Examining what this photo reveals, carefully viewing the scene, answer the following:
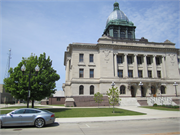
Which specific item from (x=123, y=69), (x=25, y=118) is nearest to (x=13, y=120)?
(x=25, y=118)

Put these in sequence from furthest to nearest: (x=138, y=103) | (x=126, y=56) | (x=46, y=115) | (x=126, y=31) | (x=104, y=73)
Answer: (x=126, y=31) → (x=126, y=56) → (x=104, y=73) → (x=138, y=103) → (x=46, y=115)

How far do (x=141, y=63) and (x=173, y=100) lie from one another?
1474 centimetres

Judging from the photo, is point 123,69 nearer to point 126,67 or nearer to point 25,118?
point 126,67

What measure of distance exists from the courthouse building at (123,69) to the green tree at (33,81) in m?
15.6

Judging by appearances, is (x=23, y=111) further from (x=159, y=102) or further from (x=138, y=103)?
(x=159, y=102)

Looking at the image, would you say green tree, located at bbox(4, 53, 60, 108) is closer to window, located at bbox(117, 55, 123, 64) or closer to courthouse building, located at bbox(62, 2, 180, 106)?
courthouse building, located at bbox(62, 2, 180, 106)

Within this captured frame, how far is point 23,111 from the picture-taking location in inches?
470

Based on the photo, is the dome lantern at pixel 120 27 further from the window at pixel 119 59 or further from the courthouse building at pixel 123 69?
the window at pixel 119 59

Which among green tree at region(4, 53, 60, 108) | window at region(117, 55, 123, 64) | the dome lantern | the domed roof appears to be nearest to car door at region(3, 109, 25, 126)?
green tree at region(4, 53, 60, 108)

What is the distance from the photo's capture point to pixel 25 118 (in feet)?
37.9

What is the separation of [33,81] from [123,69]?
2990 centimetres

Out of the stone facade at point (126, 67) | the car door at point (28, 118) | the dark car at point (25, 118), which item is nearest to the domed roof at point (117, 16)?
the stone facade at point (126, 67)

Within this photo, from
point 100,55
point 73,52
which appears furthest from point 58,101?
point 100,55

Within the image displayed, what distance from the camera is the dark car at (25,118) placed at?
37.3ft
